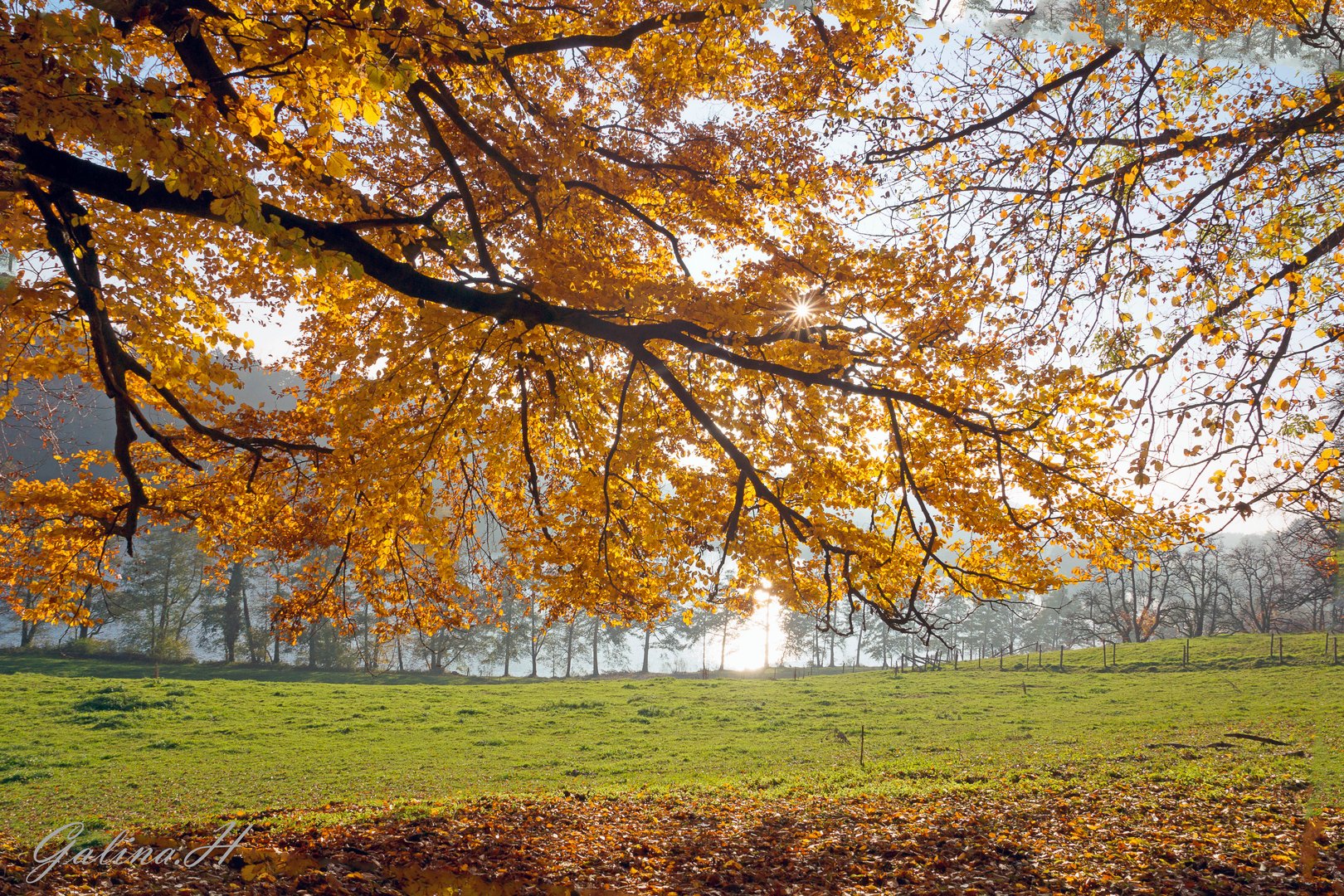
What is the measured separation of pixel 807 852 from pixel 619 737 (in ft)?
47.6

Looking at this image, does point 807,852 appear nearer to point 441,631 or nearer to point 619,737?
point 619,737

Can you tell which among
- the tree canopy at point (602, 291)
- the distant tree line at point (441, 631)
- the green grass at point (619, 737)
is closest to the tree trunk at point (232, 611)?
the distant tree line at point (441, 631)

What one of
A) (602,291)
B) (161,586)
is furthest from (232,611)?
(602,291)

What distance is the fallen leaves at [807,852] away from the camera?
183 inches

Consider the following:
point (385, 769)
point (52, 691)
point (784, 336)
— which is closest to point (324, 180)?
point (784, 336)

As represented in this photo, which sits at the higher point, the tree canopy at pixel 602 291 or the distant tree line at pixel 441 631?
the tree canopy at pixel 602 291

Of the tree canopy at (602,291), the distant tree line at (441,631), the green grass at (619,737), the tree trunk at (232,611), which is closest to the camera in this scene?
the tree canopy at (602,291)

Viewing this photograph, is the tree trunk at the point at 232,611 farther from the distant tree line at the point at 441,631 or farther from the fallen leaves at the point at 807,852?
the fallen leaves at the point at 807,852

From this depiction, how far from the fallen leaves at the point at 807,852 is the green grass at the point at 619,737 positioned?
7.80ft

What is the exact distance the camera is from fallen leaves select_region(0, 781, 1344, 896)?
4.65 metres

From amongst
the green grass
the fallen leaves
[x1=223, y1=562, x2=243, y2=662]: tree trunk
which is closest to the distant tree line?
[x1=223, y1=562, x2=243, y2=662]: tree trunk

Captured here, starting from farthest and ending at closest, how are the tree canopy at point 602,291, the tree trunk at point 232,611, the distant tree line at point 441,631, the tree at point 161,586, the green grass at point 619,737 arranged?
the tree trunk at point 232,611, the tree at point 161,586, the distant tree line at point 441,631, the green grass at point 619,737, the tree canopy at point 602,291

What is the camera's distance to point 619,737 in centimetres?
2009

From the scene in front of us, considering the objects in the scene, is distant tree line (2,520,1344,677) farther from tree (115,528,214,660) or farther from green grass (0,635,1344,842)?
green grass (0,635,1344,842)
